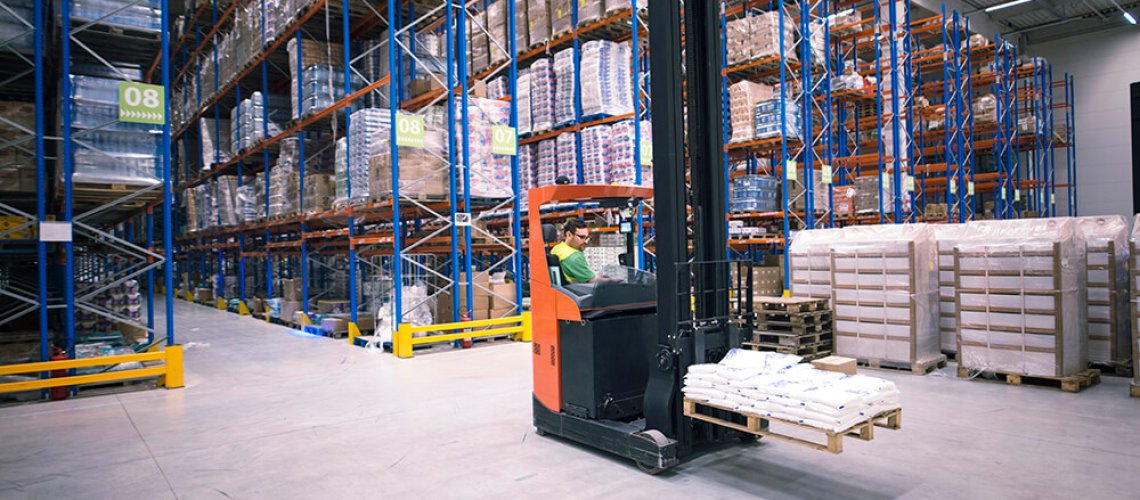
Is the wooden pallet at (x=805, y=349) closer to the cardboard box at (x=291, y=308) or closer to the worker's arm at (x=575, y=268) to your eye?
the worker's arm at (x=575, y=268)

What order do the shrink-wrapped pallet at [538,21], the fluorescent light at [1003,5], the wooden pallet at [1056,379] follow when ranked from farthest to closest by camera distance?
1. the fluorescent light at [1003,5]
2. the shrink-wrapped pallet at [538,21]
3. the wooden pallet at [1056,379]

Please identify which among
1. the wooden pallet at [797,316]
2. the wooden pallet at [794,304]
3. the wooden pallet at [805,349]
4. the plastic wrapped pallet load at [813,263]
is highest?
the plastic wrapped pallet load at [813,263]

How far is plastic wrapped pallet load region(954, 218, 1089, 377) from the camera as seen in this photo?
6105 mm

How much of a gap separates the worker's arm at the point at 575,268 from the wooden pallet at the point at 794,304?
285cm

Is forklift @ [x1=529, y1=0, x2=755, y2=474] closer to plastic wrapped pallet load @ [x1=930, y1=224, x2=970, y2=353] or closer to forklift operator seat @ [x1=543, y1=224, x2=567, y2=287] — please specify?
forklift operator seat @ [x1=543, y1=224, x2=567, y2=287]

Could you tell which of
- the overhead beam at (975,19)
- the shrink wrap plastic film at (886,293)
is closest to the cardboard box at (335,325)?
the shrink wrap plastic film at (886,293)

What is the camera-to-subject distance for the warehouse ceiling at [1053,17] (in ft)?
72.4

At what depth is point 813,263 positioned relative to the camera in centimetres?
796

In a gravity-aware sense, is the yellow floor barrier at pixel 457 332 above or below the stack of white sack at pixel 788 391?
below

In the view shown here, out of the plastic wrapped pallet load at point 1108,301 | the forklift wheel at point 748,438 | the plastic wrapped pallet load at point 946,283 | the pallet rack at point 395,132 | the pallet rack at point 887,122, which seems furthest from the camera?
the pallet rack at point 887,122

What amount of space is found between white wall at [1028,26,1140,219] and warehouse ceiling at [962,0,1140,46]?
1.13ft

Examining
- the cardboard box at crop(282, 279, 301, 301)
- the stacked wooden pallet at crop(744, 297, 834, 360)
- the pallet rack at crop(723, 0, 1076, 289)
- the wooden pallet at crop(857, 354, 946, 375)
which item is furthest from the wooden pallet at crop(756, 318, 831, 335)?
the cardboard box at crop(282, 279, 301, 301)

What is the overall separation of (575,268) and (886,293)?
11.6 feet

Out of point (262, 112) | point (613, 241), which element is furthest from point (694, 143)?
point (262, 112)
